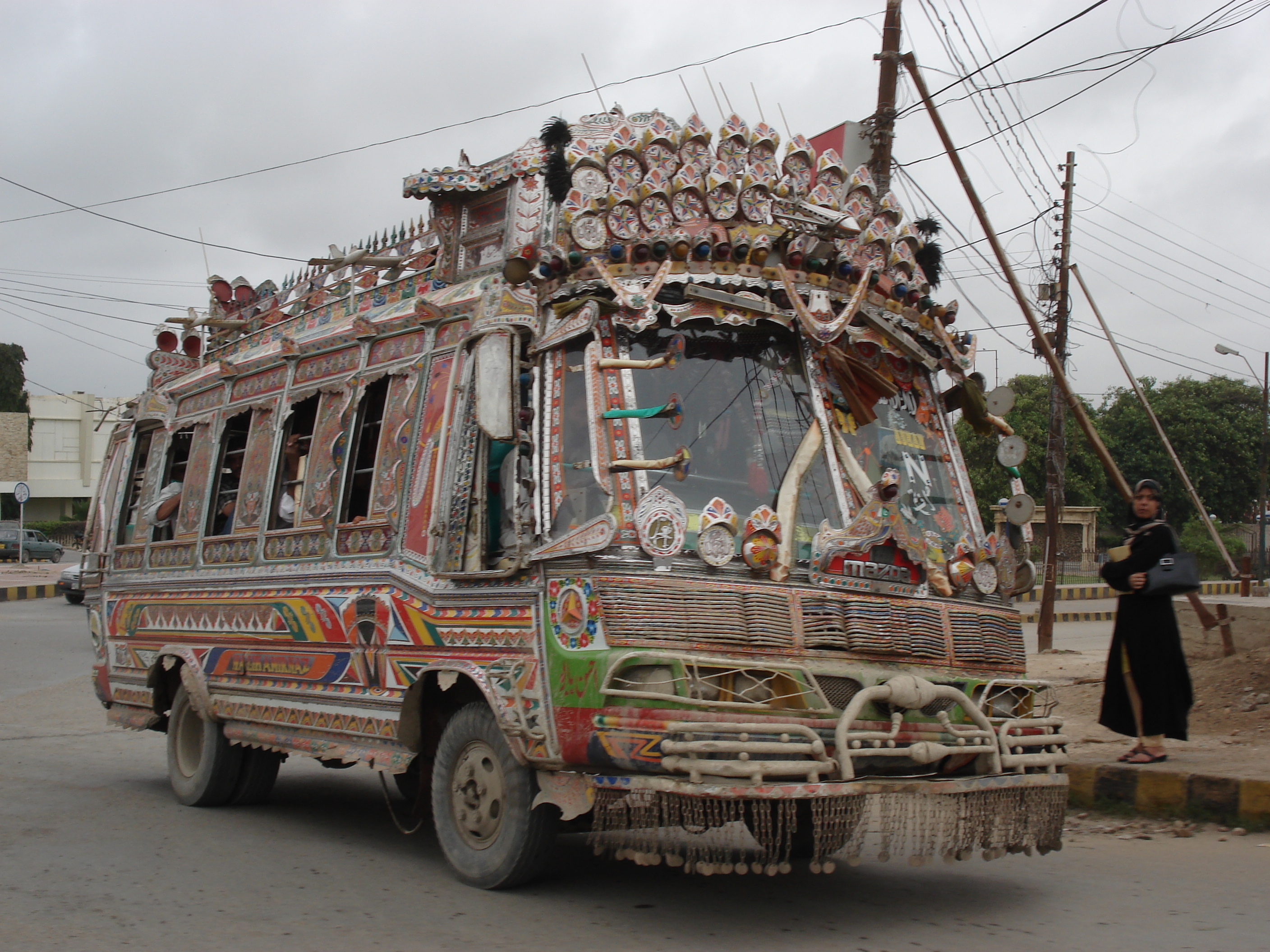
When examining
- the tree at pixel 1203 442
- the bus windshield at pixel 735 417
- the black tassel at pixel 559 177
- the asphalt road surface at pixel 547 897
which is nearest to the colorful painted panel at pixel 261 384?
the asphalt road surface at pixel 547 897

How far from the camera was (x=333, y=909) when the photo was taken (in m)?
5.55

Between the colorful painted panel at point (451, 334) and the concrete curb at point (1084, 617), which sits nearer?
the colorful painted panel at point (451, 334)

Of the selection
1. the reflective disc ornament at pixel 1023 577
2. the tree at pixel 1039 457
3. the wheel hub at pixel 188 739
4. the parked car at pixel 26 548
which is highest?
the tree at pixel 1039 457

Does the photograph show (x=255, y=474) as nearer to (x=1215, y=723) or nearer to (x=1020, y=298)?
(x=1020, y=298)

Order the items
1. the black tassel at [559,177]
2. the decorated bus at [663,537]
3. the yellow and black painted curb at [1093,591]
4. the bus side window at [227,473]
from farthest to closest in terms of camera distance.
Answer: the yellow and black painted curb at [1093,591] < the bus side window at [227,473] < the black tassel at [559,177] < the decorated bus at [663,537]

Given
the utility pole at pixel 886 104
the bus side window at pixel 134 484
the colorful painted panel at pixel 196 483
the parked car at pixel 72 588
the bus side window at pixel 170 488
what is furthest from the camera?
the parked car at pixel 72 588

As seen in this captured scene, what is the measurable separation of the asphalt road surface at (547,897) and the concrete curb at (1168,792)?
Answer: 0.62 feet

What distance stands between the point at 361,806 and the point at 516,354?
4433mm

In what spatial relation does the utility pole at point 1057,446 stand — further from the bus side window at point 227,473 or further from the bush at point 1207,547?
the bush at point 1207,547

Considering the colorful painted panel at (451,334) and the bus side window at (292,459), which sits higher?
the colorful painted panel at (451,334)

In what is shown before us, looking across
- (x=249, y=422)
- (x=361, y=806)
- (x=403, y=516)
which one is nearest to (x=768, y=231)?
(x=403, y=516)

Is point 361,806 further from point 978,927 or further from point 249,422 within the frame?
point 978,927

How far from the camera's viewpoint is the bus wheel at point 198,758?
27.7ft

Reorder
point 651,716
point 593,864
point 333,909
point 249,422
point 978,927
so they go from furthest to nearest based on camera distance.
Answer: point 249,422, point 593,864, point 333,909, point 978,927, point 651,716
